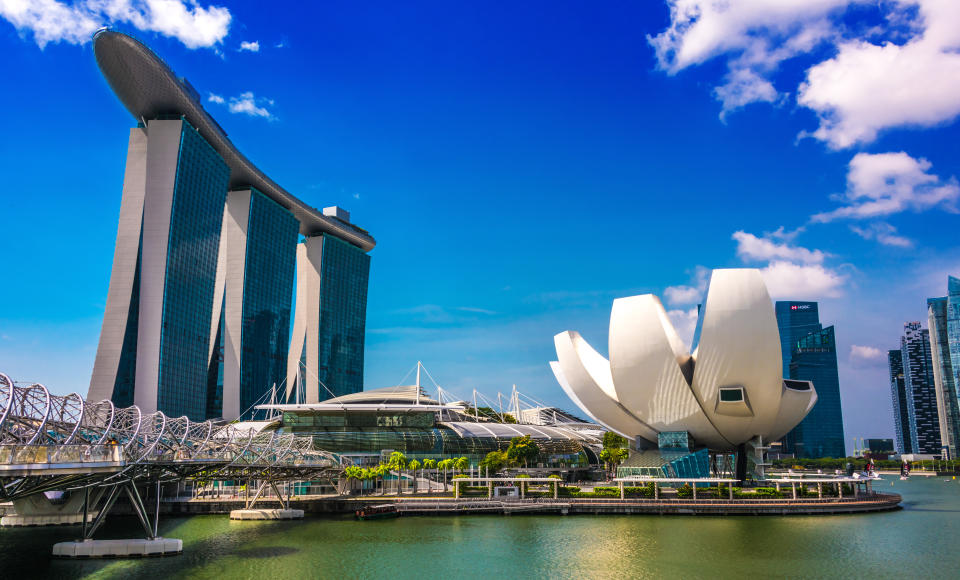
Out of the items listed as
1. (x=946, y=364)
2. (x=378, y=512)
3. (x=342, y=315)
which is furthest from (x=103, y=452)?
(x=946, y=364)

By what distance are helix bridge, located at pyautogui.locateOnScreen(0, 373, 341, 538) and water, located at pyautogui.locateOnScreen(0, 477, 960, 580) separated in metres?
3.95

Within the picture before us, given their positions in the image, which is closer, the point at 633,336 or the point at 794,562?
the point at 794,562

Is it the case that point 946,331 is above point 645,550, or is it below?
above

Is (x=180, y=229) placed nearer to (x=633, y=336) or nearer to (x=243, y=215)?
(x=243, y=215)

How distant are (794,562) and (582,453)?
195 ft

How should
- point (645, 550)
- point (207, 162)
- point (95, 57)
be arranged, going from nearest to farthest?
point (645, 550) → point (95, 57) → point (207, 162)

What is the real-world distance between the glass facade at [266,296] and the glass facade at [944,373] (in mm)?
165282

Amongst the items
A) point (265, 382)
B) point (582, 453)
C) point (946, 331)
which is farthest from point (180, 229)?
point (946, 331)

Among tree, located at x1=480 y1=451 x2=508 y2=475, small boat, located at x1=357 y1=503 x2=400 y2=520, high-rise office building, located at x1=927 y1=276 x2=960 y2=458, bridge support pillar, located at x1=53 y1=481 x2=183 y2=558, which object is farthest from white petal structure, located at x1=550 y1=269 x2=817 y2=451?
high-rise office building, located at x1=927 y1=276 x2=960 y2=458

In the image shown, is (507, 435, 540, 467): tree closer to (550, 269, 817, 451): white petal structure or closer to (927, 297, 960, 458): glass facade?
(550, 269, 817, 451): white petal structure

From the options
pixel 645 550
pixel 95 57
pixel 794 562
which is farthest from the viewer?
pixel 95 57

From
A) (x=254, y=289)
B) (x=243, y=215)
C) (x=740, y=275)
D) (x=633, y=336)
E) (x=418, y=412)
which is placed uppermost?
(x=243, y=215)

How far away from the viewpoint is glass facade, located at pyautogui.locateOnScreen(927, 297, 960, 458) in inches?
7269

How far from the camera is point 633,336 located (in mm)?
58844
